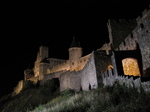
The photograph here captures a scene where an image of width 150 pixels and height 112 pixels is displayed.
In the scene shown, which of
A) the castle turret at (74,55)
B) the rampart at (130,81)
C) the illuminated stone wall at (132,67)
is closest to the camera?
the rampart at (130,81)

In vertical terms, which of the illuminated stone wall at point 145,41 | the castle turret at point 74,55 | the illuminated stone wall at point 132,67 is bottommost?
the illuminated stone wall at point 132,67

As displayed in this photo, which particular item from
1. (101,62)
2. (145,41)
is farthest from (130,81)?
(101,62)

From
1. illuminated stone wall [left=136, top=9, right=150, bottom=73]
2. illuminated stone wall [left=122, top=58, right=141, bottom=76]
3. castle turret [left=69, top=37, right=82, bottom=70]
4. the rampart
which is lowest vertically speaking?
the rampart

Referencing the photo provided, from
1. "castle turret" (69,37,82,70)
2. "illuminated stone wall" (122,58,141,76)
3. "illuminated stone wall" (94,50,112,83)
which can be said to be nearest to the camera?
"illuminated stone wall" (122,58,141,76)

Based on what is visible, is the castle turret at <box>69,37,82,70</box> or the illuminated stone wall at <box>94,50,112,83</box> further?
the castle turret at <box>69,37,82,70</box>

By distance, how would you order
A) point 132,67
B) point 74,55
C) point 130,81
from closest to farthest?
1. point 130,81
2. point 132,67
3. point 74,55

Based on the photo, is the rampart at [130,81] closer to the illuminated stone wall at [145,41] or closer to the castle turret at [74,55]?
the illuminated stone wall at [145,41]

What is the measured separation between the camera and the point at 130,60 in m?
14.8

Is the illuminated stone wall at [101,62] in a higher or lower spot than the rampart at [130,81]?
higher

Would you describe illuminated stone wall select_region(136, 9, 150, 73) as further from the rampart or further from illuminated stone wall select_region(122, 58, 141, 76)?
the rampart

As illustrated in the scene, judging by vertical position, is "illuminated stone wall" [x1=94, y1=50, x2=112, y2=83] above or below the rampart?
above

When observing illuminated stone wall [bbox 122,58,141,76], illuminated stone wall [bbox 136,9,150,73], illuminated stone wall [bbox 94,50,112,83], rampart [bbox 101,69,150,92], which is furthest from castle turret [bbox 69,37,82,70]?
illuminated stone wall [bbox 136,9,150,73]

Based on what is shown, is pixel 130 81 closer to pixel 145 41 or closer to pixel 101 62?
pixel 145 41

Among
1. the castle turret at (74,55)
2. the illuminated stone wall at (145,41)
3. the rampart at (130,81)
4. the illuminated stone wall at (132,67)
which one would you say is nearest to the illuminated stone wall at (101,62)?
the rampart at (130,81)
